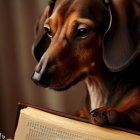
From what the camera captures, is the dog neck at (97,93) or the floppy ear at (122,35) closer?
the floppy ear at (122,35)

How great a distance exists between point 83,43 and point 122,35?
0.48ft

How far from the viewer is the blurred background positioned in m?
1.10

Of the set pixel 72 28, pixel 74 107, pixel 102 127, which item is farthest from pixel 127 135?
pixel 74 107

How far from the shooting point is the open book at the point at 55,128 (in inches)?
22.9

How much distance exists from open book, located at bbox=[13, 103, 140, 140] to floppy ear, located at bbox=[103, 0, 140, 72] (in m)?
0.23

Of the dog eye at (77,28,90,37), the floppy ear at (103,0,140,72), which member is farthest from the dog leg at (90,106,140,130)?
the dog eye at (77,28,90,37)

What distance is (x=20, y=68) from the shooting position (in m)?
1.15

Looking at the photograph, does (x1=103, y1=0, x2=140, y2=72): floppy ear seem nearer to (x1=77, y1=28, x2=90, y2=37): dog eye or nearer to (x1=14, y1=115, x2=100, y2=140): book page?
(x1=77, y1=28, x2=90, y2=37): dog eye

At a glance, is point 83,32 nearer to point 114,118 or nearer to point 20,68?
point 114,118

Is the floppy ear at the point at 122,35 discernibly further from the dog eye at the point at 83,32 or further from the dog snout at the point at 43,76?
the dog snout at the point at 43,76

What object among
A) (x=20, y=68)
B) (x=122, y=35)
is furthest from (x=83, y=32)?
(x=20, y=68)

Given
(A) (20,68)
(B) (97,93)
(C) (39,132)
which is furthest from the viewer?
(A) (20,68)

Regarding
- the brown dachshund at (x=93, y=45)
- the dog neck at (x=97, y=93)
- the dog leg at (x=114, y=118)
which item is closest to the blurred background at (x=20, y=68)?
the dog neck at (x=97, y=93)

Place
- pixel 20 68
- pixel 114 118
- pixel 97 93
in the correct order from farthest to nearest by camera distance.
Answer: pixel 20 68
pixel 97 93
pixel 114 118
